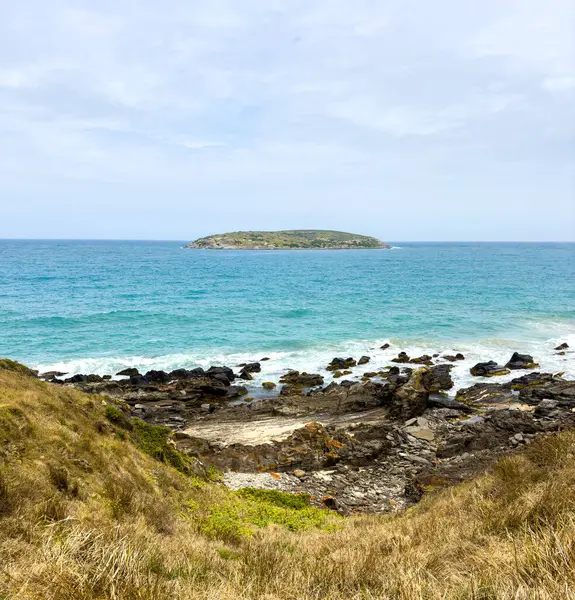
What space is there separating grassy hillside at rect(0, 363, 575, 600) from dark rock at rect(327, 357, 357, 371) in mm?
18098

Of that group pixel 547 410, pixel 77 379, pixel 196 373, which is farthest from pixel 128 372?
pixel 547 410

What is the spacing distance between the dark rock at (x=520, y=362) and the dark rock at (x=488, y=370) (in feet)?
3.12

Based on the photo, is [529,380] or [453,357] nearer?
[529,380]

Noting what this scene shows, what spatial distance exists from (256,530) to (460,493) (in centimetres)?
544

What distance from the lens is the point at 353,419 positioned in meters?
21.5

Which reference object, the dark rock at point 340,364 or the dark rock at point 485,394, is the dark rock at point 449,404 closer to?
the dark rock at point 485,394

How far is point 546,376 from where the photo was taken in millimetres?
27453

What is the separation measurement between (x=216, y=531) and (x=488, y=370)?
2699cm

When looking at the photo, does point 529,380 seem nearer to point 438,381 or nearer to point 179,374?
point 438,381

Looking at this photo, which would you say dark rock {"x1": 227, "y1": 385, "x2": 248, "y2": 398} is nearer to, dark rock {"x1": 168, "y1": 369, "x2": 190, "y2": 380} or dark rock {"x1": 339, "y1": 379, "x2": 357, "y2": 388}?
dark rock {"x1": 168, "y1": 369, "x2": 190, "y2": 380}

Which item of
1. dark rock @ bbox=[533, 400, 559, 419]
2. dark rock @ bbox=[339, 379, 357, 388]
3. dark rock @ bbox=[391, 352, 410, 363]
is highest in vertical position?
dark rock @ bbox=[391, 352, 410, 363]

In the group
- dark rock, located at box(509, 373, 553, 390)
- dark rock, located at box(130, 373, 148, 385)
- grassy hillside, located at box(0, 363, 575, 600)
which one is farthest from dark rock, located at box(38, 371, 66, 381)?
dark rock, located at box(509, 373, 553, 390)

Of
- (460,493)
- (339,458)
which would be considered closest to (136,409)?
(339,458)

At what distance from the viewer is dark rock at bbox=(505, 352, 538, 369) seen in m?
30.0
